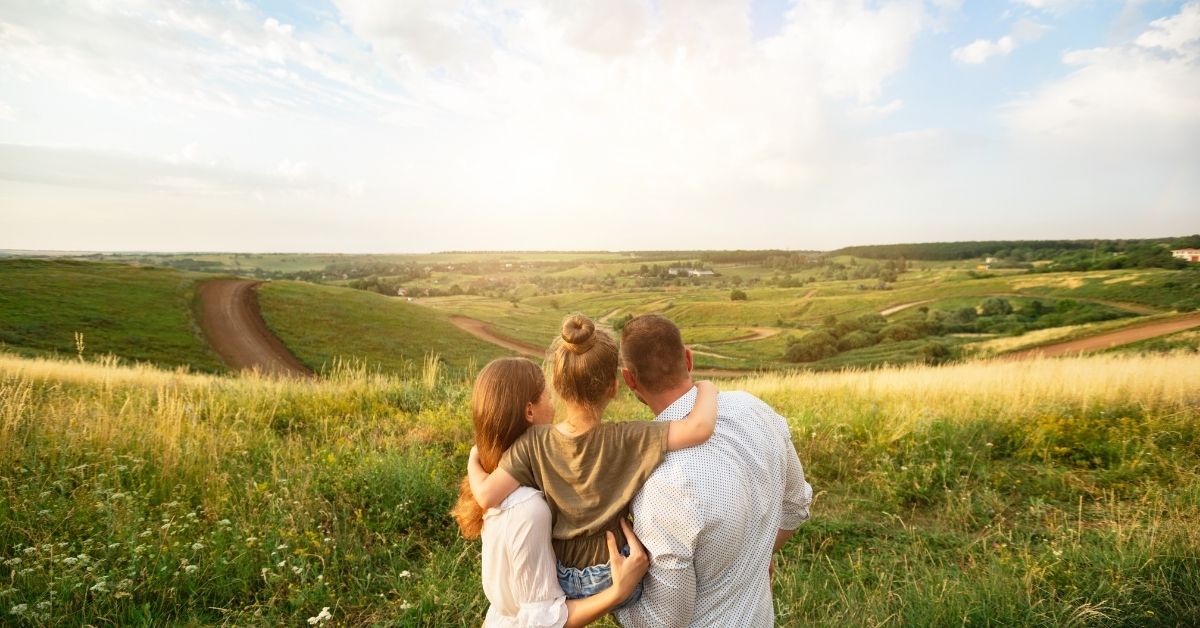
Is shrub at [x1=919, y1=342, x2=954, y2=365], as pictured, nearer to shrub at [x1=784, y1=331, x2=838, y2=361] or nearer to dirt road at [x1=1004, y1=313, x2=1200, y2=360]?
shrub at [x1=784, y1=331, x2=838, y2=361]

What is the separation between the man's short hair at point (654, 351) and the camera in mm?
1882

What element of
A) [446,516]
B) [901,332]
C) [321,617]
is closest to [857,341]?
[901,332]

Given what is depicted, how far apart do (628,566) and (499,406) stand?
70 cm

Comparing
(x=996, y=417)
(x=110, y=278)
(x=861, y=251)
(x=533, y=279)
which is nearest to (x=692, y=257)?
(x=861, y=251)

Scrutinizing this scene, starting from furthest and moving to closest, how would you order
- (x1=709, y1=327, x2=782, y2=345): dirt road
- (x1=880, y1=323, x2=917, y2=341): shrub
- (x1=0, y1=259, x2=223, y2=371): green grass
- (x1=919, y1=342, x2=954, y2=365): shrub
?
(x1=709, y1=327, x2=782, y2=345): dirt road, (x1=880, y1=323, x2=917, y2=341): shrub, (x1=919, y1=342, x2=954, y2=365): shrub, (x1=0, y1=259, x2=223, y2=371): green grass

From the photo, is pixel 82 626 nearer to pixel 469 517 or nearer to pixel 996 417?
pixel 469 517

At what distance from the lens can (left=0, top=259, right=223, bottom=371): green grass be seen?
97.2ft

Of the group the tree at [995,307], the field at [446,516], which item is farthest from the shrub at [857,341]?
the field at [446,516]

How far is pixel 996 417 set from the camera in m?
6.98

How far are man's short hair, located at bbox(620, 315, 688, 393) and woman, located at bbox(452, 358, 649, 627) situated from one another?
0.41 metres

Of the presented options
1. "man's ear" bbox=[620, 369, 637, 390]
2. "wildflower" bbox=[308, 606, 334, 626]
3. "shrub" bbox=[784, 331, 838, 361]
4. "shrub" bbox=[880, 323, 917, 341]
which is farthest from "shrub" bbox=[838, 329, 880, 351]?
"man's ear" bbox=[620, 369, 637, 390]

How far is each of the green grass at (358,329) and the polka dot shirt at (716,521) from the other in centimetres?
3376

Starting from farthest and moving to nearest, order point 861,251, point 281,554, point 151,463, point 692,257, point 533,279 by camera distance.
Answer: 1. point 692,257
2. point 861,251
3. point 533,279
4. point 151,463
5. point 281,554

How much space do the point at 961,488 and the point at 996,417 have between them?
2.14 meters
